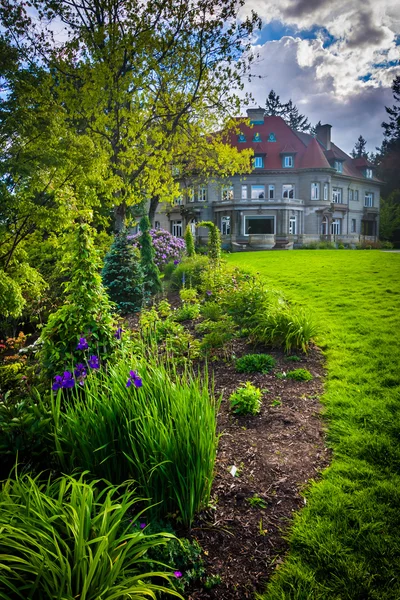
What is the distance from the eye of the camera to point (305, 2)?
8.48 metres

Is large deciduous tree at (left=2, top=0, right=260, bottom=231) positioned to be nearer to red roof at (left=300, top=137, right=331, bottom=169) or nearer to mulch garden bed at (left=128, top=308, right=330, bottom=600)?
mulch garden bed at (left=128, top=308, right=330, bottom=600)

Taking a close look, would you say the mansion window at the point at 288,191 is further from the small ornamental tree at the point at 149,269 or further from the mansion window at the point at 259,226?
the small ornamental tree at the point at 149,269

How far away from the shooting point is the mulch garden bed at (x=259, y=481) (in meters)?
2.24

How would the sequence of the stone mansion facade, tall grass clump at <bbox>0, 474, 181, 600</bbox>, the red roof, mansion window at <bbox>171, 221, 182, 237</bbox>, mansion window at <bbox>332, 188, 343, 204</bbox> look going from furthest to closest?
mansion window at <bbox>171, 221, 182, 237</bbox>
mansion window at <bbox>332, 188, 343, 204</bbox>
the red roof
the stone mansion facade
tall grass clump at <bbox>0, 474, 181, 600</bbox>

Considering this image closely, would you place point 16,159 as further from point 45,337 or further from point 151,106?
point 151,106

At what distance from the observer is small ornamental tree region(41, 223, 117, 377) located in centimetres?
377

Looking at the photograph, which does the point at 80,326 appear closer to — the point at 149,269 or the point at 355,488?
the point at 355,488

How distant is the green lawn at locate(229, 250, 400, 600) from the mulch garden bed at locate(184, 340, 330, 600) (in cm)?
12

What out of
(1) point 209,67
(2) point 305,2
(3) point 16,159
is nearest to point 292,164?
(1) point 209,67

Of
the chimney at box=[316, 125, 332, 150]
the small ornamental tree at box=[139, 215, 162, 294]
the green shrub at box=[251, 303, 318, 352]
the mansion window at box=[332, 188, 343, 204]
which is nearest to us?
the green shrub at box=[251, 303, 318, 352]

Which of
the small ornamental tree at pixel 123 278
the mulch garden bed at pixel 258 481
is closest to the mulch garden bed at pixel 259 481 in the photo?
the mulch garden bed at pixel 258 481

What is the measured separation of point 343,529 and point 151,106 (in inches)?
561

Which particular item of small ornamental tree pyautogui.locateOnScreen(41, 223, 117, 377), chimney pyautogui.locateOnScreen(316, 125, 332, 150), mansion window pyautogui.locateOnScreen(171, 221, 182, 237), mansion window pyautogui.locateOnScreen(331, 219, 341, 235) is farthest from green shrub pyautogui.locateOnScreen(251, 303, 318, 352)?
chimney pyautogui.locateOnScreen(316, 125, 332, 150)

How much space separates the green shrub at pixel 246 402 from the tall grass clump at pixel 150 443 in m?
1.26
